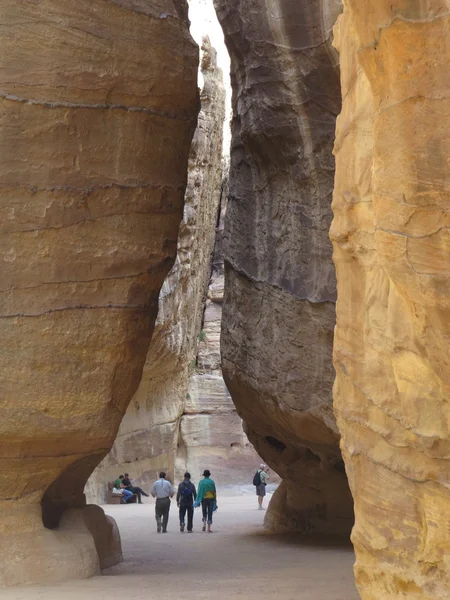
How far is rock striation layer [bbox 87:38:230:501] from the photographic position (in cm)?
1648

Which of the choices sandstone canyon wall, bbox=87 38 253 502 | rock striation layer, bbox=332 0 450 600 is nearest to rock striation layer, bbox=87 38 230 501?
sandstone canyon wall, bbox=87 38 253 502

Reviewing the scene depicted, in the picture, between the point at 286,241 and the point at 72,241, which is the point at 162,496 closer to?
the point at 286,241

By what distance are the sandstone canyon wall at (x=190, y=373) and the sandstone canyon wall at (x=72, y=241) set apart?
25.8 ft

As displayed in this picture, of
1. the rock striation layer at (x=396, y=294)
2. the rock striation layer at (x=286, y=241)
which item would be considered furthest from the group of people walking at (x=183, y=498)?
the rock striation layer at (x=396, y=294)

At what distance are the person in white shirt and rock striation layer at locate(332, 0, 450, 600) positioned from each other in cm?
707

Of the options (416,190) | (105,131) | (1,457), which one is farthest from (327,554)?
(416,190)

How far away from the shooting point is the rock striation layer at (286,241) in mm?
9562

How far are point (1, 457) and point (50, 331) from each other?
3.90 ft

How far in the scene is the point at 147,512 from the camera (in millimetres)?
15289

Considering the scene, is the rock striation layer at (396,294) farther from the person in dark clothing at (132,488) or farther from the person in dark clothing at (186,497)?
the person in dark clothing at (132,488)

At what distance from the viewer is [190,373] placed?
71.4 ft

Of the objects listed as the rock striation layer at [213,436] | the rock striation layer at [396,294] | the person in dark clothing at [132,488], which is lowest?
the person in dark clothing at [132,488]

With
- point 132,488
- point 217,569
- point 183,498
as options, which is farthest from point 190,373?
point 217,569

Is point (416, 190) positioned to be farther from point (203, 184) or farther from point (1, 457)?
point (203, 184)
